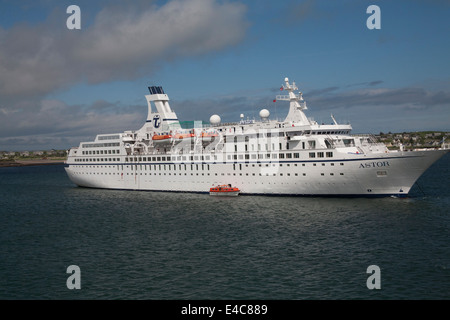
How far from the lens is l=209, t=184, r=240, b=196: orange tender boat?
4581 centimetres

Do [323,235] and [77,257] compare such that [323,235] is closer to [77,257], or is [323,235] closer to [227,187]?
[77,257]

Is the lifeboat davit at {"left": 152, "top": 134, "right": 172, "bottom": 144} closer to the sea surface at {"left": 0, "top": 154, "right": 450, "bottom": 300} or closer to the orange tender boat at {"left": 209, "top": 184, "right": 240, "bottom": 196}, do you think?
the orange tender boat at {"left": 209, "top": 184, "right": 240, "bottom": 196}

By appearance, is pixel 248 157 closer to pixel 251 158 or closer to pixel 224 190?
pixel 251 158

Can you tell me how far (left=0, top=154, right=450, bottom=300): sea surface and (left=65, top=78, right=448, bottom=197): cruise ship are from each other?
2657 millimetres

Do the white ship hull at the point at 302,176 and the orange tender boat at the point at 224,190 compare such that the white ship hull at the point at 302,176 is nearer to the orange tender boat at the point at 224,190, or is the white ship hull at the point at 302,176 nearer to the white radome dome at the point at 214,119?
the orange tender boat at the point at 224,190

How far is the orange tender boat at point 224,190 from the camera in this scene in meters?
45.8

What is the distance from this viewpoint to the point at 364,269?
2023 cm

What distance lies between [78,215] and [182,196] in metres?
14.0

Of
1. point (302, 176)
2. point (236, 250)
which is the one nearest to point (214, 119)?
point (302, 176)

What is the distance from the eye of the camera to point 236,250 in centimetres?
2427

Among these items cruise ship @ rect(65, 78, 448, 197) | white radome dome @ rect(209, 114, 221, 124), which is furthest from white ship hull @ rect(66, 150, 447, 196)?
white radome dome @ rect(209, 114, 221, 124)

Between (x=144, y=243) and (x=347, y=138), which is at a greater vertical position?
(x=347, y=138)

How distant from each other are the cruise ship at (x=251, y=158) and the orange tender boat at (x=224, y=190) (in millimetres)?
935
